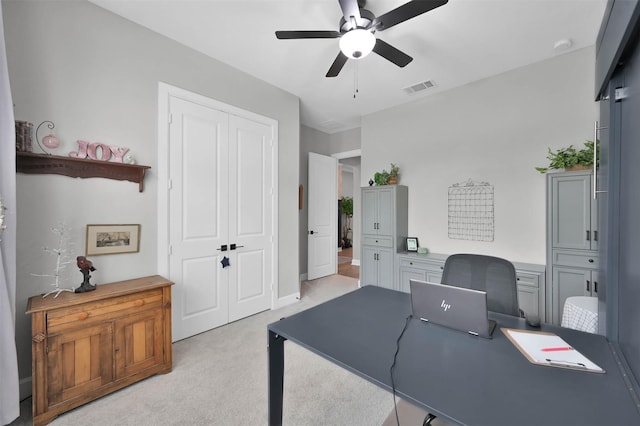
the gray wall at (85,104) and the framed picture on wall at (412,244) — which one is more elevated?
the gray wall at (85,104)

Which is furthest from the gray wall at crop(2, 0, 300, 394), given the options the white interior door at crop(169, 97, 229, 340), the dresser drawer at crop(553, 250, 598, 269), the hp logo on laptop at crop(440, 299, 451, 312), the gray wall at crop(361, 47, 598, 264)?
the dresser drawer at crop(553, 250, 598, 269)

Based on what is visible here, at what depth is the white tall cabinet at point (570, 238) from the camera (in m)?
2.50

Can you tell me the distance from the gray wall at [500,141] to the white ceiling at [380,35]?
0.24 meters

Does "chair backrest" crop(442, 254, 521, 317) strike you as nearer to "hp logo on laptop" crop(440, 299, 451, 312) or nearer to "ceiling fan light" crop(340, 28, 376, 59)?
"hp logo on laptop" crop(440, 299, 451, 312)

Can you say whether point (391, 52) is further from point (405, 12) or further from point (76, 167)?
point (76, 167)

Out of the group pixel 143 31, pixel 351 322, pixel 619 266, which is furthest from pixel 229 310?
pixel 619 266

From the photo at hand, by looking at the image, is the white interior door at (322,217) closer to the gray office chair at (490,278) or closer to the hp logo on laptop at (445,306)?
the gray office chair at (490,278)

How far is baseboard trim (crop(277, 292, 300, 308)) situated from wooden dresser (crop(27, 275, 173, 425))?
166 cm

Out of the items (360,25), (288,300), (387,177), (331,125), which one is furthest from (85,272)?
(331,125)

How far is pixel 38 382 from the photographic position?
1.64 m

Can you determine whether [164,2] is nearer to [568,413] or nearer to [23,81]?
[23,81]

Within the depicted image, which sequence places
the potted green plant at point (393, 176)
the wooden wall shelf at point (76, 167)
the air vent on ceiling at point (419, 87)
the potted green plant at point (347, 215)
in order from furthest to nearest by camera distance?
the potted green plant at point (347, 215) → the potted green plant at point (393, 176) → the air vent on ceiling at point (419, 87) → the wooden wall shelf at point (76, 167)

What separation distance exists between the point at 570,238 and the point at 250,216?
3.42 m

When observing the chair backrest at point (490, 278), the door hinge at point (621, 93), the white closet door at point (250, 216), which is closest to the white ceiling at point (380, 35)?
the white closet door at point (250, 216)
